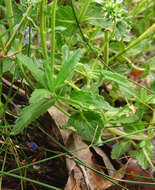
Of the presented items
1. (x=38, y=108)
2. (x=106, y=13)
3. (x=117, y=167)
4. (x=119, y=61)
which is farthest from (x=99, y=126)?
(x=119, y=61)

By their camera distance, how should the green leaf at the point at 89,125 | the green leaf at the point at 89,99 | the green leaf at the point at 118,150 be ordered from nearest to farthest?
the green leaf at the point at 89,99 → the green leaf at the point at 89,125 → the green leaf at the point at 118,150

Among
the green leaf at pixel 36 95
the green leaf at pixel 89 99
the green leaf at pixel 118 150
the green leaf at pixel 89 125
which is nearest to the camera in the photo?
the green leaf at pixel 36 95

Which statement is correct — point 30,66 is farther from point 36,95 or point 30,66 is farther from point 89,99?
point 89,99

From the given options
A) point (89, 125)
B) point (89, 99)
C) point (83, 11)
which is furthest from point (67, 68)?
point (83, 11)

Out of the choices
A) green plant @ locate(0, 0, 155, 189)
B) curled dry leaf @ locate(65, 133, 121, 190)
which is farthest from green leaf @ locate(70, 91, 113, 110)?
curled dry leaf @ locate(65, 133, 121, 190)

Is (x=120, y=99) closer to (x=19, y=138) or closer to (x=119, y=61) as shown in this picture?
(x=119, y=61)

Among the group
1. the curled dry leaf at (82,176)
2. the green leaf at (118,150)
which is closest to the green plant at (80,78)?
the green leaf at (118,150)

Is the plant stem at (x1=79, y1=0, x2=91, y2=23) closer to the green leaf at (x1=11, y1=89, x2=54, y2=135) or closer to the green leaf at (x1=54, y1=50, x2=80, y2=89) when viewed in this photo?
the green leaf at (x1=54, y1=50, x2=80, y2=89)

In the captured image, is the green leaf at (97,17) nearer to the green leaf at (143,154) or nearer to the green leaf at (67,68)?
the green leaf at (67,68)
